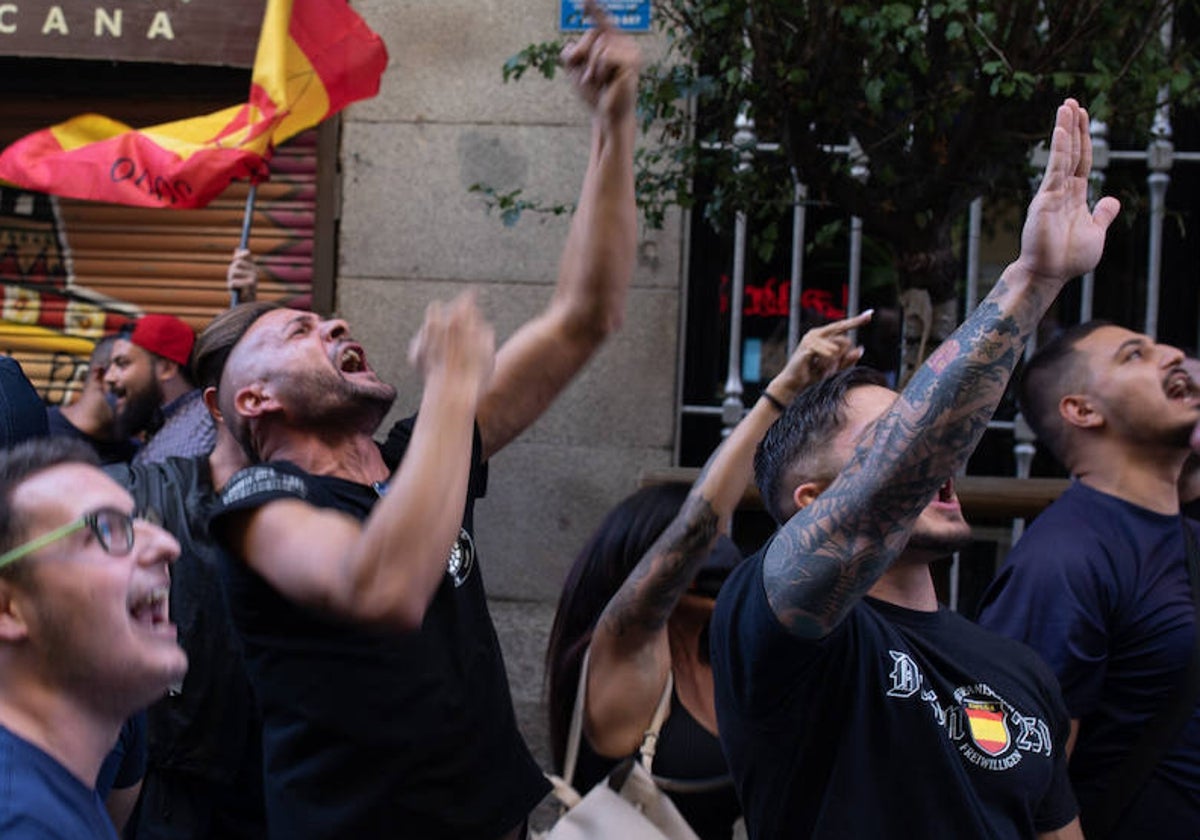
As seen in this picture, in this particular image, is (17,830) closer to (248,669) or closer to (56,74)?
(248,669)

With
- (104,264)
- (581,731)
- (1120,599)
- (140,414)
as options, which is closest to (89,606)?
(581,731)

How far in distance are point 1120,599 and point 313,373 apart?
190cm

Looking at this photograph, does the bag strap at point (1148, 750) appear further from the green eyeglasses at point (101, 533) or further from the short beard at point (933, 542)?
the green eyeglasses at point (101, 533)

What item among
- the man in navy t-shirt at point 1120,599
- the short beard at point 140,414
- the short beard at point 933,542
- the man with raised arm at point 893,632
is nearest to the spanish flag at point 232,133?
the short beard at point 140,414

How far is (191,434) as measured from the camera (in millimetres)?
4578

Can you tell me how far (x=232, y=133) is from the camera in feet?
17.9

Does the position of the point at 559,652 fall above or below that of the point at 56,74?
below

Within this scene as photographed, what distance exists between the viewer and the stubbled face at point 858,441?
256 centimetres

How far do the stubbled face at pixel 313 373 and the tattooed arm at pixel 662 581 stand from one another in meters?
0.69

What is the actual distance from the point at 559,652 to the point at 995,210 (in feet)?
12.7

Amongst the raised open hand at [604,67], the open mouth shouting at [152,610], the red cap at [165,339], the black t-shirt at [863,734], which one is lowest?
the black t-shirt at [863,734]

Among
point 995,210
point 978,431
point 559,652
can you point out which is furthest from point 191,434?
point 995,210

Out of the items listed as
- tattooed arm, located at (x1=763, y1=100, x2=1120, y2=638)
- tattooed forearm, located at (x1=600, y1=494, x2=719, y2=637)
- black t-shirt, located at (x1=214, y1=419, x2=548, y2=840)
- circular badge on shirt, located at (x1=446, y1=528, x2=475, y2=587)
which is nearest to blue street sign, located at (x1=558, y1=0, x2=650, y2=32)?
tattooed forearm, located at (x1=600, y1=494, x2=719, y2=637)

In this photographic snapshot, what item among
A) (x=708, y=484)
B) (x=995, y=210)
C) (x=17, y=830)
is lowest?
(x=17, y=830)
